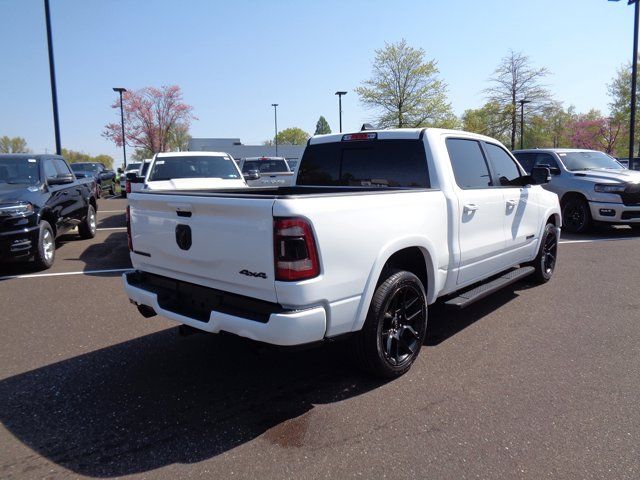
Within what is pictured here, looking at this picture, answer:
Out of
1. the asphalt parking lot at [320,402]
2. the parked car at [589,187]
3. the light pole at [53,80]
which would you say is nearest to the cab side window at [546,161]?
the parked car at [589,187]

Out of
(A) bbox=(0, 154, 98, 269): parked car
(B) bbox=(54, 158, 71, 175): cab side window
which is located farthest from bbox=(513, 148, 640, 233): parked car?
(B) bbox=(54, 158, 71, 175): cab side window

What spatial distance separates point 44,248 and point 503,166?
22.5 feet

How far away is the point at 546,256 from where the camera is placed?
6500 millimetres

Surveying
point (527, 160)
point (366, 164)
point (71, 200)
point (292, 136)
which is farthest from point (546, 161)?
point (292, 136)

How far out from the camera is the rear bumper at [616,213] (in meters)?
10.3

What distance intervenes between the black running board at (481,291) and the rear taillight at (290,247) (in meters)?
1.81

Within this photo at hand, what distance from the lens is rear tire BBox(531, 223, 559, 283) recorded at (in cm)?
624

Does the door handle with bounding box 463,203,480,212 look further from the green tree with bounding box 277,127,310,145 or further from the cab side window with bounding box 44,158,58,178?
the green tree with bounding box 277,127,310,145

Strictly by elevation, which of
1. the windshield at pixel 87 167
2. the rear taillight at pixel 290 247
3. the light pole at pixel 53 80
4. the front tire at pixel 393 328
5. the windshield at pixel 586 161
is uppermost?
the light pole at pixel 53 80

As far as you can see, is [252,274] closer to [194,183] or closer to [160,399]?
[160,399]

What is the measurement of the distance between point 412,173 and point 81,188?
27.6 feet

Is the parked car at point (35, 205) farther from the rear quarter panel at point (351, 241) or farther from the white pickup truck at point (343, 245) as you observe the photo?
the rear quarter panel at point (351, 241)

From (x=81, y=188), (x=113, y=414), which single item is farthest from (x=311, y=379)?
(x=81, y=188)

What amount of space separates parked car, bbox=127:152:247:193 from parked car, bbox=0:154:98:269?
52.1 inches
